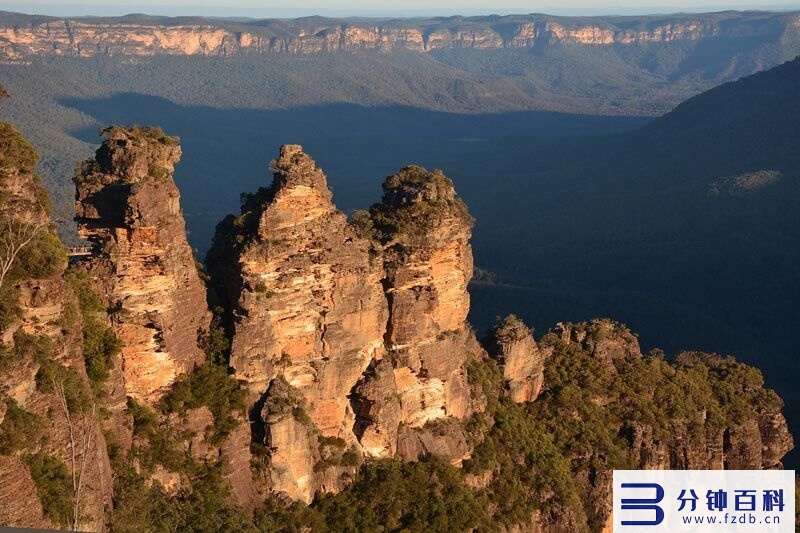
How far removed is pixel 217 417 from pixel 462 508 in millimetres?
7539

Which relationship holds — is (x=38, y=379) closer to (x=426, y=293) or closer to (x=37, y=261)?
A: (x=37, y=261)

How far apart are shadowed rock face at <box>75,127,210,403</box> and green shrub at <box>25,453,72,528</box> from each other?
15.0 feet

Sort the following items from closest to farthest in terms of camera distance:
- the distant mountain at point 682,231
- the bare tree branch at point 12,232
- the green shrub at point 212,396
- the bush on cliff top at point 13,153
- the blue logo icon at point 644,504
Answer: the bare tree branch at point 12,232, the bush on cliff top at point 13,153, the green shrub at point 212,396, the blue logo icon at point 644,504, the distant mountain at point 682,231

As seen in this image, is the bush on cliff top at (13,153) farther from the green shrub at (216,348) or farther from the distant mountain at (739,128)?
the distant mountain at (739,128)

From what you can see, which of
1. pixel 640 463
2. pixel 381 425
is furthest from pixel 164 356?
pixel 640 463

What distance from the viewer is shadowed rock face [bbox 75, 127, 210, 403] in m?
22.3

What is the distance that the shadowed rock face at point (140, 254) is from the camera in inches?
879

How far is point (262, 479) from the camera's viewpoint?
24.1 metres

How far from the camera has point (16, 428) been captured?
54.7 feet

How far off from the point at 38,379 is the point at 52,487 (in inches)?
81.6

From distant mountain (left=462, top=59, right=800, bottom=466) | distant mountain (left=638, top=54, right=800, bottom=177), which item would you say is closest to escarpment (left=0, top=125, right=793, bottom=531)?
distant mountain (left=462, top=59, right=800, bottom=466)

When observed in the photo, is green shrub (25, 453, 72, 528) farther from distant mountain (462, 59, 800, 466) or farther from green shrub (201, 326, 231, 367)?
distant mountain (462, 59, 800, 466)

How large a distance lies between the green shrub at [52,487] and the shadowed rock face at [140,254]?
180 inches

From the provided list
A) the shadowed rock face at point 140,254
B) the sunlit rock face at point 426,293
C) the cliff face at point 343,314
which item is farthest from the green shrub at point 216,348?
the sunlit rock face at point 426,293
